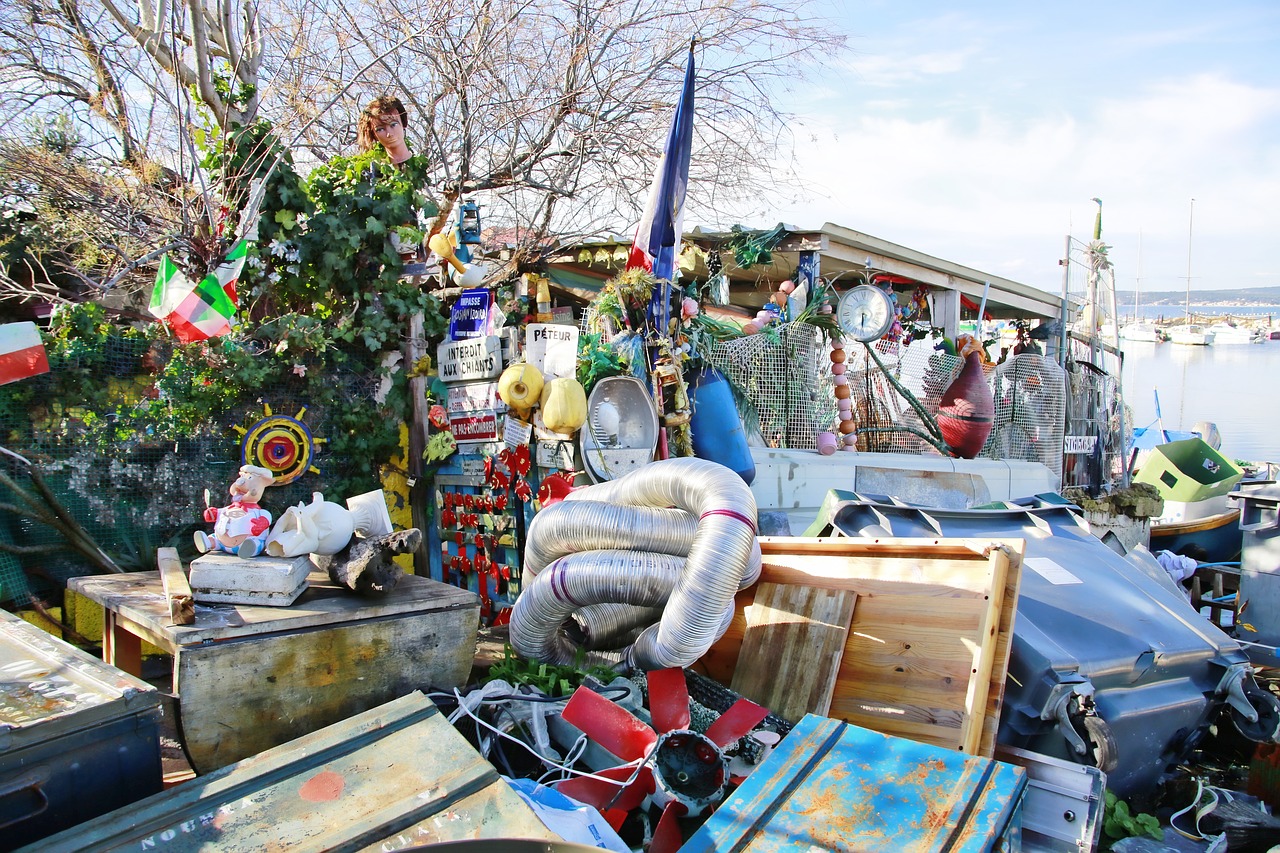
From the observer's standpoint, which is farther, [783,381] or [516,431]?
[783,381]

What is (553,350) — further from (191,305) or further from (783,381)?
(783,381)

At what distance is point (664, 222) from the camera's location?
6227 millimetres

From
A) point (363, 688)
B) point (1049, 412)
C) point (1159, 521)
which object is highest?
point (1049, 412)

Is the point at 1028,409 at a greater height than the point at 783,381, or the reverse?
the point at 783,381

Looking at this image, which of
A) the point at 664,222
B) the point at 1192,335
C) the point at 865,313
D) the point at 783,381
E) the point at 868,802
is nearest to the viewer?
the point at 868,802

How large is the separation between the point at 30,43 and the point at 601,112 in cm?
573

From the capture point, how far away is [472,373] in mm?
6441

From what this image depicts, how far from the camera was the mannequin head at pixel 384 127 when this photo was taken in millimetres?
7023

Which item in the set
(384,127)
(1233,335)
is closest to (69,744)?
(384,127)

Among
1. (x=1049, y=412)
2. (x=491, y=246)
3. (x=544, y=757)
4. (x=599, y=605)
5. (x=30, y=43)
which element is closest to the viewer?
(x=544, y=757)

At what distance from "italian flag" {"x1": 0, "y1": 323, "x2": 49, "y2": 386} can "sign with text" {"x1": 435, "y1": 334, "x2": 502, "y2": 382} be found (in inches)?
104

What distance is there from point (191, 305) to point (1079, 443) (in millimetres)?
11454

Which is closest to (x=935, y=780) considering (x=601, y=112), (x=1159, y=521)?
(x=601, y=112)

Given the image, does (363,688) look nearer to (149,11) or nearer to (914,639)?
(914,639)
